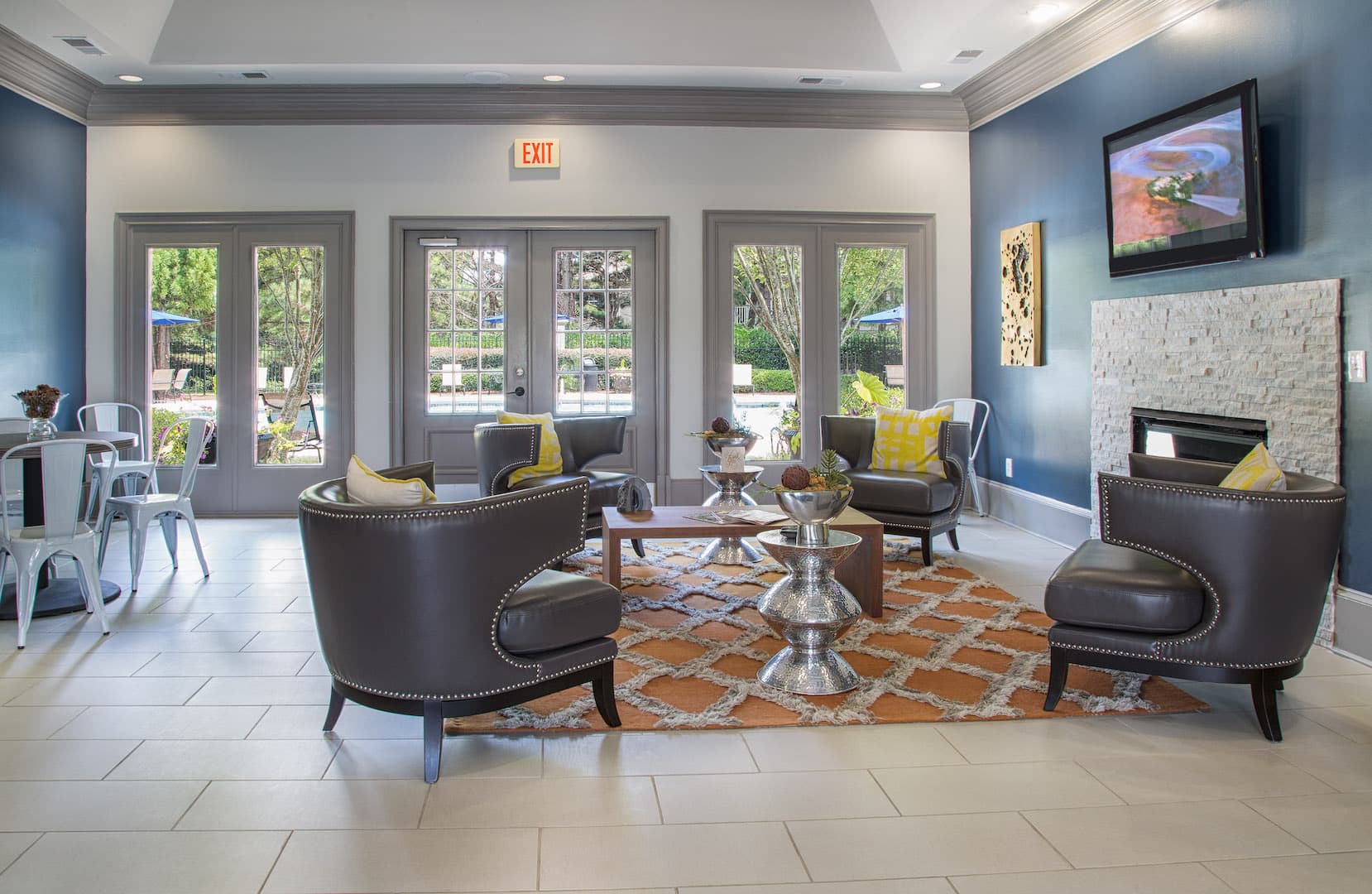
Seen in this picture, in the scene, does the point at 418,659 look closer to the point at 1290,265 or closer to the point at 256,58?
the point at 1290,265

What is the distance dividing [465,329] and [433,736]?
4915 mm

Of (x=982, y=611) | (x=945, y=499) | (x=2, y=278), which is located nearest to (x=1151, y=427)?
(x=945, y=499)

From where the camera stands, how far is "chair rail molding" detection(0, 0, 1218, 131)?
6965mm

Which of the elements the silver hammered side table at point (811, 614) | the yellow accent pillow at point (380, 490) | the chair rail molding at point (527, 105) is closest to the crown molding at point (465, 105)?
the chair rail molding at point (527, 105)

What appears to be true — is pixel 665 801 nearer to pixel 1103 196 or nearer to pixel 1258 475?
pixel 1258 475

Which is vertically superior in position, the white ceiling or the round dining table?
the white ceiling

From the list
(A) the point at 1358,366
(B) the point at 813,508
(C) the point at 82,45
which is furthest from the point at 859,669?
(C) the point at 82,45

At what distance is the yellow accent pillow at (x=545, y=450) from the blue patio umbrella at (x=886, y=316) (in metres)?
2.69

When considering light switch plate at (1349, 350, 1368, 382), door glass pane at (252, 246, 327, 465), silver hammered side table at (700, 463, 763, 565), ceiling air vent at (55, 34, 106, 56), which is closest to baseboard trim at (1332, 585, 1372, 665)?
light switch plate at (1349, 350, 1368, 382)

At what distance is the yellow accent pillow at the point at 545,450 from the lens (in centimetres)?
589

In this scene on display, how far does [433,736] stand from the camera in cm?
281

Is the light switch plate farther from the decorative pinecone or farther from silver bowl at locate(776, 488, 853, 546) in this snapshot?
the decorative pinecone

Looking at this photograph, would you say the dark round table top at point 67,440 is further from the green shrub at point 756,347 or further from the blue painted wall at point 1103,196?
the blue painted wall at point 1103,196

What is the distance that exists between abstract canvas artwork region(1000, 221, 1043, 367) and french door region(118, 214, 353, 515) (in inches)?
183
